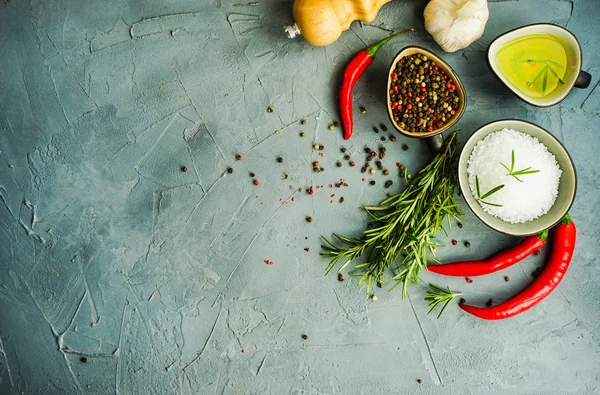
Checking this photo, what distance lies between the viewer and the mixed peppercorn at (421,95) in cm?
155

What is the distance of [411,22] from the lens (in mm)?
1640

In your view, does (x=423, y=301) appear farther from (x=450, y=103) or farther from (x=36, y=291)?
(x=36, y=291)

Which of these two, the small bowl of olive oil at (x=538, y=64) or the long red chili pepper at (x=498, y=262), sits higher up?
the small bowl of olive oil at (x=538, y=64)

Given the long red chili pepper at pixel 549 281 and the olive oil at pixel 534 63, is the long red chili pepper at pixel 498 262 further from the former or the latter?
the olive oil at pixel 534 63

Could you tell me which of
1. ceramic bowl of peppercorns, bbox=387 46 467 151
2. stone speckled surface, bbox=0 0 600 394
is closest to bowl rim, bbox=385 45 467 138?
ceramic bowl of peppercorns, bbox=387 46 467 151

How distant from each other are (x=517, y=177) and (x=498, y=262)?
33cm

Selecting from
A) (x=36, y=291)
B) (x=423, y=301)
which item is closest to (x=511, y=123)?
(x=423, y=301)

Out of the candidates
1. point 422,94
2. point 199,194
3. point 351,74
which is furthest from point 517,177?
point 199,194

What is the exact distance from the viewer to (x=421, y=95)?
5.09 ft

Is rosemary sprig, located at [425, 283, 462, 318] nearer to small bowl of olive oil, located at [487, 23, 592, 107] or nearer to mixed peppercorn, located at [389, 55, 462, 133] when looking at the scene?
mixed peppercorn, located at [389, 55, 462, 133]

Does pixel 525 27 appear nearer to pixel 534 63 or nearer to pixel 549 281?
pixel 534 63

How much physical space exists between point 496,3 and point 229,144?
3.70ft

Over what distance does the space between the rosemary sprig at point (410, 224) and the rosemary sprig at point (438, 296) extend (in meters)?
0.09

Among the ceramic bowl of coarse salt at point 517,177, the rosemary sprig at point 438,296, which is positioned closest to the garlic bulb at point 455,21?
the ceramic bowl of coarse salt at point 517,177
